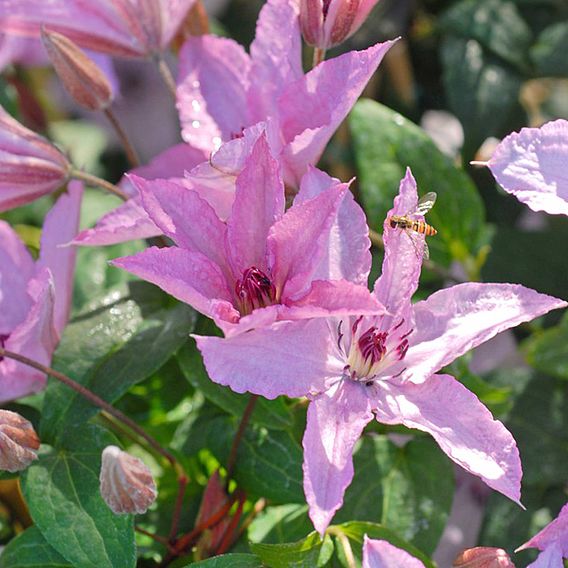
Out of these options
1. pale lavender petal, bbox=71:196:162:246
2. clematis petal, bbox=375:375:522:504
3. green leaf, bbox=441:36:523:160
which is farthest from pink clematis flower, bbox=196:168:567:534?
green leaf, bbox=441:36:523:160

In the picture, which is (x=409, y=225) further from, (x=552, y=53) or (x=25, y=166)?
(x=552, y=53)

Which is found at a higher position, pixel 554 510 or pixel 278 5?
pixel 278 5

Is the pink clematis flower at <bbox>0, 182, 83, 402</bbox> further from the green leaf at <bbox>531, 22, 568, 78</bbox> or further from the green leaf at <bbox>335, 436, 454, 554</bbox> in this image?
the green leaf at <bbox>531, 22, 568, 78</bbox>

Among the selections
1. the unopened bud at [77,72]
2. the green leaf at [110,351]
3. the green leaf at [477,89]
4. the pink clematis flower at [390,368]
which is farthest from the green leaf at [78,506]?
the green leaf at [477,89]

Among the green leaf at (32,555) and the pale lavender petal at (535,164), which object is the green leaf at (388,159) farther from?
the green leaf at (32,555)

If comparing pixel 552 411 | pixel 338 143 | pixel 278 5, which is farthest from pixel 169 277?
pixel 338 143

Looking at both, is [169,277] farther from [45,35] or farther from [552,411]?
[552,411]
